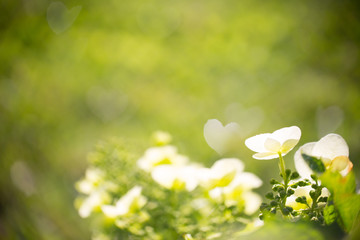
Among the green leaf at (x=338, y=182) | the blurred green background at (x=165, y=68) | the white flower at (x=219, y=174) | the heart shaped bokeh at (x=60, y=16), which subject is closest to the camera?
the green leaf at (x=338, y=182)

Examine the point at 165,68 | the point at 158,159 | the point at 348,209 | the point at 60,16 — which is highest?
the point at 60,16

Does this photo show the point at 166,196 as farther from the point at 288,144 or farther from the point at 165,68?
the point at 165,68

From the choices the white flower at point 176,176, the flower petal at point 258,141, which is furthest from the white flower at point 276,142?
the white flower at point 176,176

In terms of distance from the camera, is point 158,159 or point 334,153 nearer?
point 334,153

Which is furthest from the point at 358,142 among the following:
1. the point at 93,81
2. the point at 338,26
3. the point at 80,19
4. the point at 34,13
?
the point at 34,13

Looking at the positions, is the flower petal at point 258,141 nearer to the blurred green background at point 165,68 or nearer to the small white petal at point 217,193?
the small white petal at point 217,193

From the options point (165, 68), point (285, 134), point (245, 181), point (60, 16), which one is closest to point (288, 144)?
point (285, 134)

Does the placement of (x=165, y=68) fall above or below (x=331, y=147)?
above

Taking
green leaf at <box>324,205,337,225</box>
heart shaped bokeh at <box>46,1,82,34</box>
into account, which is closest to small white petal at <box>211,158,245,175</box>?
green leaf at <box>324,205,337,225</box>
